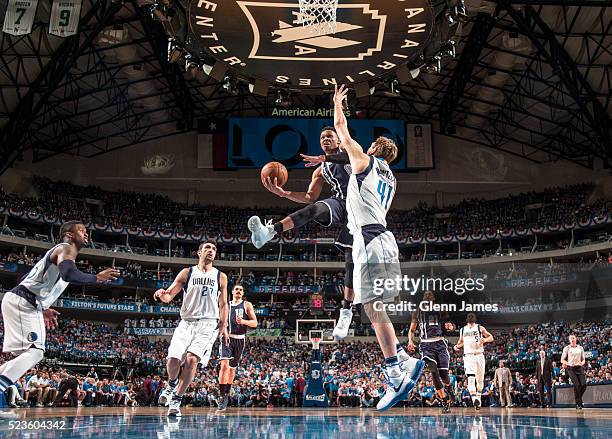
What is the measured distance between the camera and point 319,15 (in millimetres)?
12102

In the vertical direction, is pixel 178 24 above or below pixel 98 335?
above

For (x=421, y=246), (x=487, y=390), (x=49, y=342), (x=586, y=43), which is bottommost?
(x=487, y=390)

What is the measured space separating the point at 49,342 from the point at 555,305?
23290 millimetres

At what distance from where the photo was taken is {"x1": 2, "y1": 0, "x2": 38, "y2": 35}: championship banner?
2039 cm

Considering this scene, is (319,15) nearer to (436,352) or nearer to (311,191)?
(311,191)

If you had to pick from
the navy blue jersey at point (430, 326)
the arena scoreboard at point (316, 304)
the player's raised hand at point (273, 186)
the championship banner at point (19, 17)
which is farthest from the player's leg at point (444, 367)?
the arena scoreboard at point (316, 304)

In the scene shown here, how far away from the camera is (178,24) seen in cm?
1256

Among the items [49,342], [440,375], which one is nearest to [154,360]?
[49,342]

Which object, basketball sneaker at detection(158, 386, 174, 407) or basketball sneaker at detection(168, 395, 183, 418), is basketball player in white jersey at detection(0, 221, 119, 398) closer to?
basketball sneaker at detection(168, 395, 183, 418)

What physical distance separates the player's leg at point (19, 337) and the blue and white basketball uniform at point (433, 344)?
7.70 m

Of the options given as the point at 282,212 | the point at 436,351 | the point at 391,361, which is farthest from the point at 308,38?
the point at 282,212

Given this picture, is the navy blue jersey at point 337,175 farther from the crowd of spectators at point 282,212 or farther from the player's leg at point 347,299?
the crowd of spectators at point 282,212

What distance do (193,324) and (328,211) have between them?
3201 millimetres

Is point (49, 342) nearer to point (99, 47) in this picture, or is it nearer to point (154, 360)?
point (154, 360)
